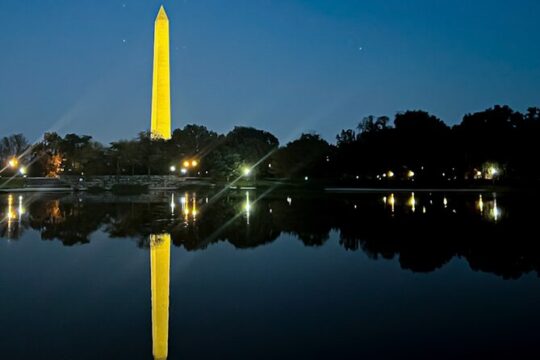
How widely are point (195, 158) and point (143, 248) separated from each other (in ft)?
170

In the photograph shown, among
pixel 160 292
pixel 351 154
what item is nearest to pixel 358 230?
pixel 160 292

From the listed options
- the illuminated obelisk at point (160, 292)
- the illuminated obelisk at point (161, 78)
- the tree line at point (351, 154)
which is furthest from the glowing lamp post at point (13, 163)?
the illuminated obelisk at point (160, 292)

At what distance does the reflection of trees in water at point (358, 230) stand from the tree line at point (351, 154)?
2732 centimetres

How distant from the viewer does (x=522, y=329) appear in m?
5.04

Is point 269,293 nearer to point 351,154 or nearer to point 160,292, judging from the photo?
point 160,292

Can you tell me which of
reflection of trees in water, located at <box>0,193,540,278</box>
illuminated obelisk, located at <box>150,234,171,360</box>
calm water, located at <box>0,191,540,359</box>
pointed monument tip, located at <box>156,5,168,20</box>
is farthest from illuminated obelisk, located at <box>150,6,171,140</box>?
illuminated obelisk, located at <box>150,234,171,360</box>

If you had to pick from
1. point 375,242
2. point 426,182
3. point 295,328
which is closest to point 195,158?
point 426,182

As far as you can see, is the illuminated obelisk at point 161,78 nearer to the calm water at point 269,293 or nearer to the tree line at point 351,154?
the tree line at point 351,154

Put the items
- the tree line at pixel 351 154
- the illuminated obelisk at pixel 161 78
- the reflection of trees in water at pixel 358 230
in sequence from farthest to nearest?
the illuminated obelisk at pixel 161 78, the tree line at pixel 351 154, the reflection of trees in water at pixel 358 230

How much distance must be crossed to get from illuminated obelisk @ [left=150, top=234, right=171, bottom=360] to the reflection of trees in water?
44 centimetres

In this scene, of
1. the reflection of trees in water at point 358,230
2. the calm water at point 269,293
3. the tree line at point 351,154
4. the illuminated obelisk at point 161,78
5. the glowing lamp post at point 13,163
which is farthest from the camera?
the glowing lamp post at point 13,163

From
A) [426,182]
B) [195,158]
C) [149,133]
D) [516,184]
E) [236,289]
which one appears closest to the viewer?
[236,289]

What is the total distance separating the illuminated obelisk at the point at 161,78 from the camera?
48.7 metres

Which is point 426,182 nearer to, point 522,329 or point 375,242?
point 375,242
